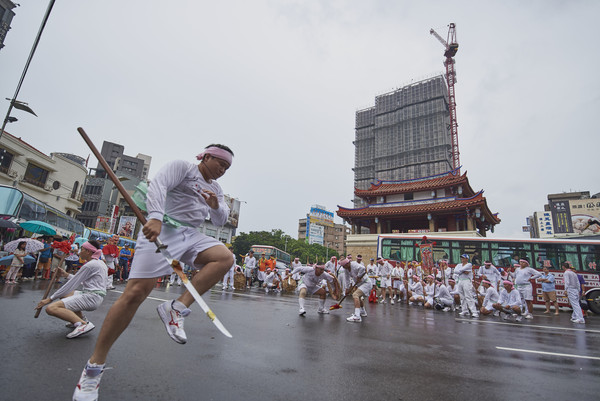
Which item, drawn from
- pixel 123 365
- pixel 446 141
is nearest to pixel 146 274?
pixel 123 365

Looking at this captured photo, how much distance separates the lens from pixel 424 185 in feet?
103

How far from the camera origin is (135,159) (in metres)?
65.6

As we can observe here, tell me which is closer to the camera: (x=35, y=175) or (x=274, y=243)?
(x=35, y=175)

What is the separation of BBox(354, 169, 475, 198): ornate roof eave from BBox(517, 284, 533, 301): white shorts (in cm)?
2102

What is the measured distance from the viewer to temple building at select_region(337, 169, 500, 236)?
27953mm

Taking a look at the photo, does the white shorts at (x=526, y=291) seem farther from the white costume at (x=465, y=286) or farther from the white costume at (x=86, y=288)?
the white costume at (x=86, y=288)

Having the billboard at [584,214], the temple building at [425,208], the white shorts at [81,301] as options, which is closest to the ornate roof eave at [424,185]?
the temple building at [425,208]

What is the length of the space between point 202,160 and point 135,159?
72.5 meters

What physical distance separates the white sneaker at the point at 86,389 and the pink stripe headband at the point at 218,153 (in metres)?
1.87

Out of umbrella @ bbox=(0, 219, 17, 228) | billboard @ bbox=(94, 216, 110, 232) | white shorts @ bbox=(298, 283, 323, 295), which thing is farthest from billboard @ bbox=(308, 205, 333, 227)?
white shorts @ bbox=(298, 283, 323, 295)

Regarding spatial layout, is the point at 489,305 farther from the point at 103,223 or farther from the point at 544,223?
the point at 544,223

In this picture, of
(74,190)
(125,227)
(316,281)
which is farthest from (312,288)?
(125,227)

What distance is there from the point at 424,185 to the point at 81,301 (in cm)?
3193

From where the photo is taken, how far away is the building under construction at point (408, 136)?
62156mm
